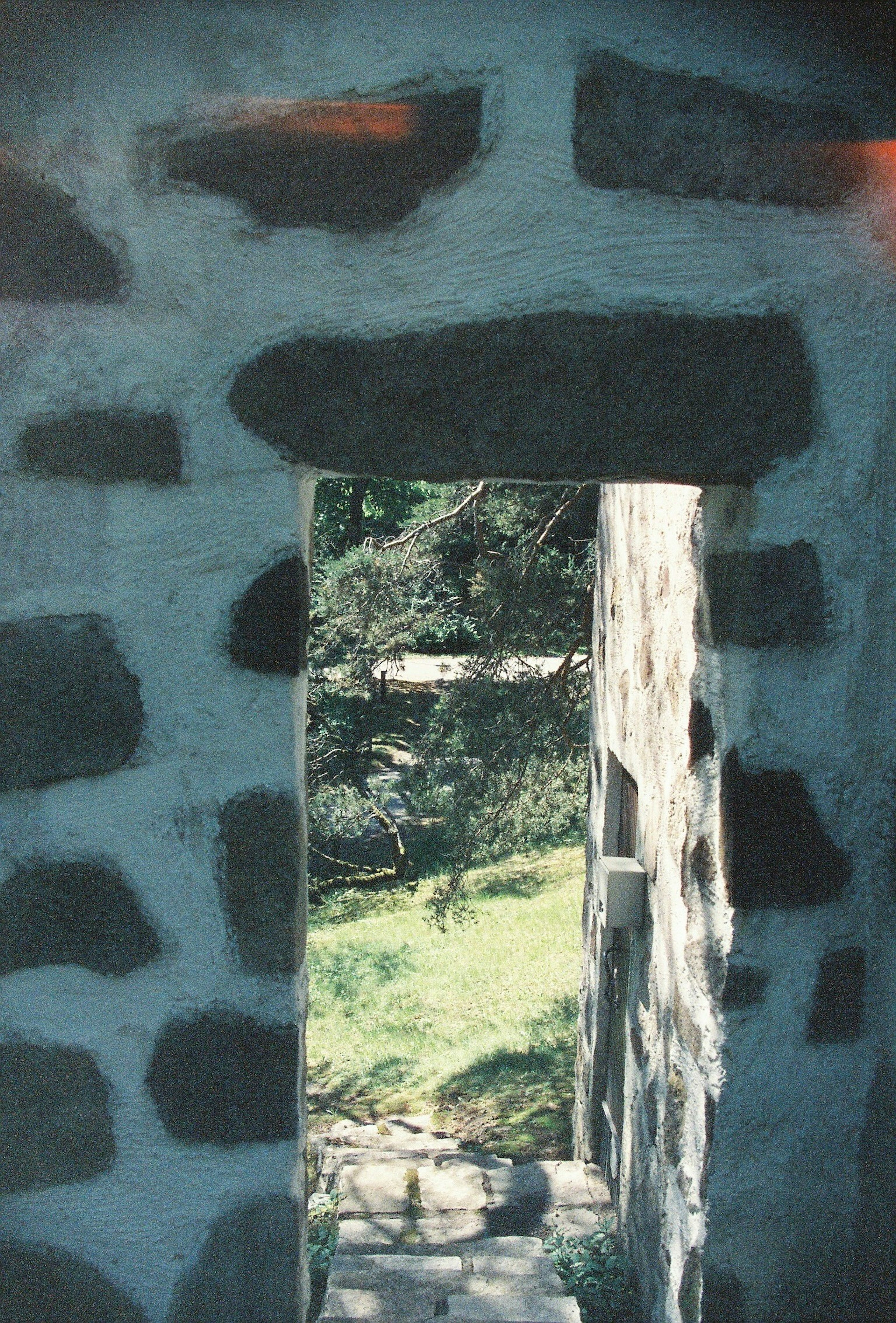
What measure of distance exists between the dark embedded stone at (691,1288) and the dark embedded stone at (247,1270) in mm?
499

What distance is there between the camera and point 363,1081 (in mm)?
5750

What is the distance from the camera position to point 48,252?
3.49ft

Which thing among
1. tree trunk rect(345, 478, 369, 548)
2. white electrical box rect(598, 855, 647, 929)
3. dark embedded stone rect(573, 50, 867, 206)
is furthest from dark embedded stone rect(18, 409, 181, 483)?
tree trunk rect(345, 478, 369, 548)

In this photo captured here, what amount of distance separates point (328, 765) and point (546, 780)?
3.47 meters

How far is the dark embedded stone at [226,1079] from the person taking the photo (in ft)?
3.90

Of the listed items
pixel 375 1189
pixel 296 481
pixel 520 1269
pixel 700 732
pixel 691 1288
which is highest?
pixel 296 481

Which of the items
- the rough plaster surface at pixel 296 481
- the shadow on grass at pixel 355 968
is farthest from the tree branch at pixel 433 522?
the rough plaster surface at pixel 296 481

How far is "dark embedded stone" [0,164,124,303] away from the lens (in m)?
1.06

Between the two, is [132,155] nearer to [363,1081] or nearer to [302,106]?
[302,106]

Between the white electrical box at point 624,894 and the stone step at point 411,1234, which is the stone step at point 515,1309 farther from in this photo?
the stone step at point 411,1234

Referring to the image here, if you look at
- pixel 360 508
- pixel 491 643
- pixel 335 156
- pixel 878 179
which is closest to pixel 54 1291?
pixel 335 156

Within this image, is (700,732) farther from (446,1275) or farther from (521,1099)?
(521,1099)

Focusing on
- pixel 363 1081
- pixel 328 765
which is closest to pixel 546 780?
pixel 363 1081

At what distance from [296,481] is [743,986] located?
0.78 meters
